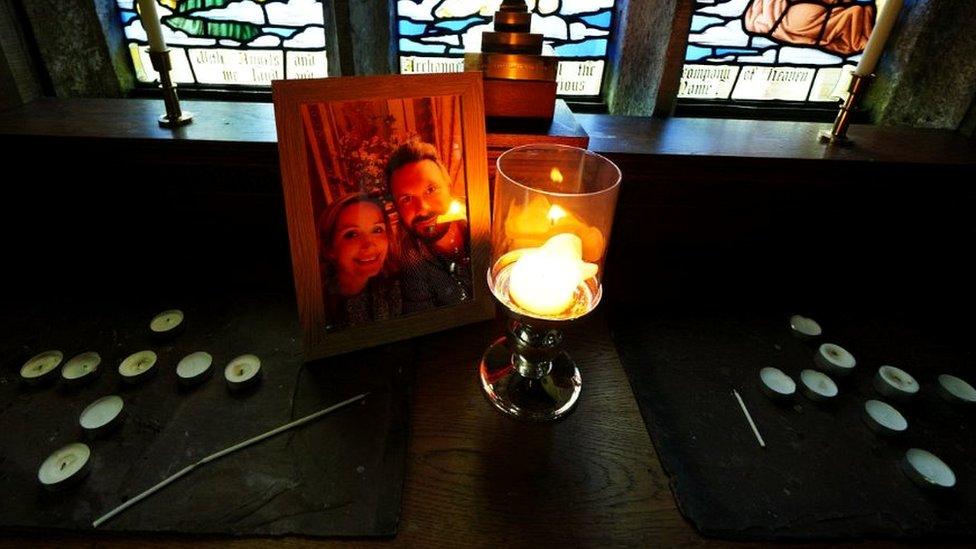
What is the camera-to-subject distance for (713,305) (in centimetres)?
141

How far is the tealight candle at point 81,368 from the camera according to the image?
1.01 metres

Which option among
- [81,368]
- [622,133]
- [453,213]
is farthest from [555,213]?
[81,368]

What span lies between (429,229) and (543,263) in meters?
0.31

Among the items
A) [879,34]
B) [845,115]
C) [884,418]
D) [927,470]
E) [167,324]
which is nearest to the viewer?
[927,470]

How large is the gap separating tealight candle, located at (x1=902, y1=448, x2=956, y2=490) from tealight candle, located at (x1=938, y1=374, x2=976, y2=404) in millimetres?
226

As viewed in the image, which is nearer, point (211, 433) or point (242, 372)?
point (211, 433)

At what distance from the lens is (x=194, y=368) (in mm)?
1059

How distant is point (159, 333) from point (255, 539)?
0.61m

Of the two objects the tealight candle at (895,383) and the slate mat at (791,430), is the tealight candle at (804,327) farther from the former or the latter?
the tealight candle at (895,383)

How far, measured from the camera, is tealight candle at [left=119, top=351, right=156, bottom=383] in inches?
40.4

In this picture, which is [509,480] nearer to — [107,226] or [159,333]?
[159,333]

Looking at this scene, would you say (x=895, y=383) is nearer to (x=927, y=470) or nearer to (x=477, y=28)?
(x=927, y=470)

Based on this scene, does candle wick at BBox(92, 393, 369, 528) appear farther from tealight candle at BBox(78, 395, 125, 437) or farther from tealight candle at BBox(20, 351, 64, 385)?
tealight candle at BBox(20, 351, 64, 385)

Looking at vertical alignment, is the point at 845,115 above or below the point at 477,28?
below
